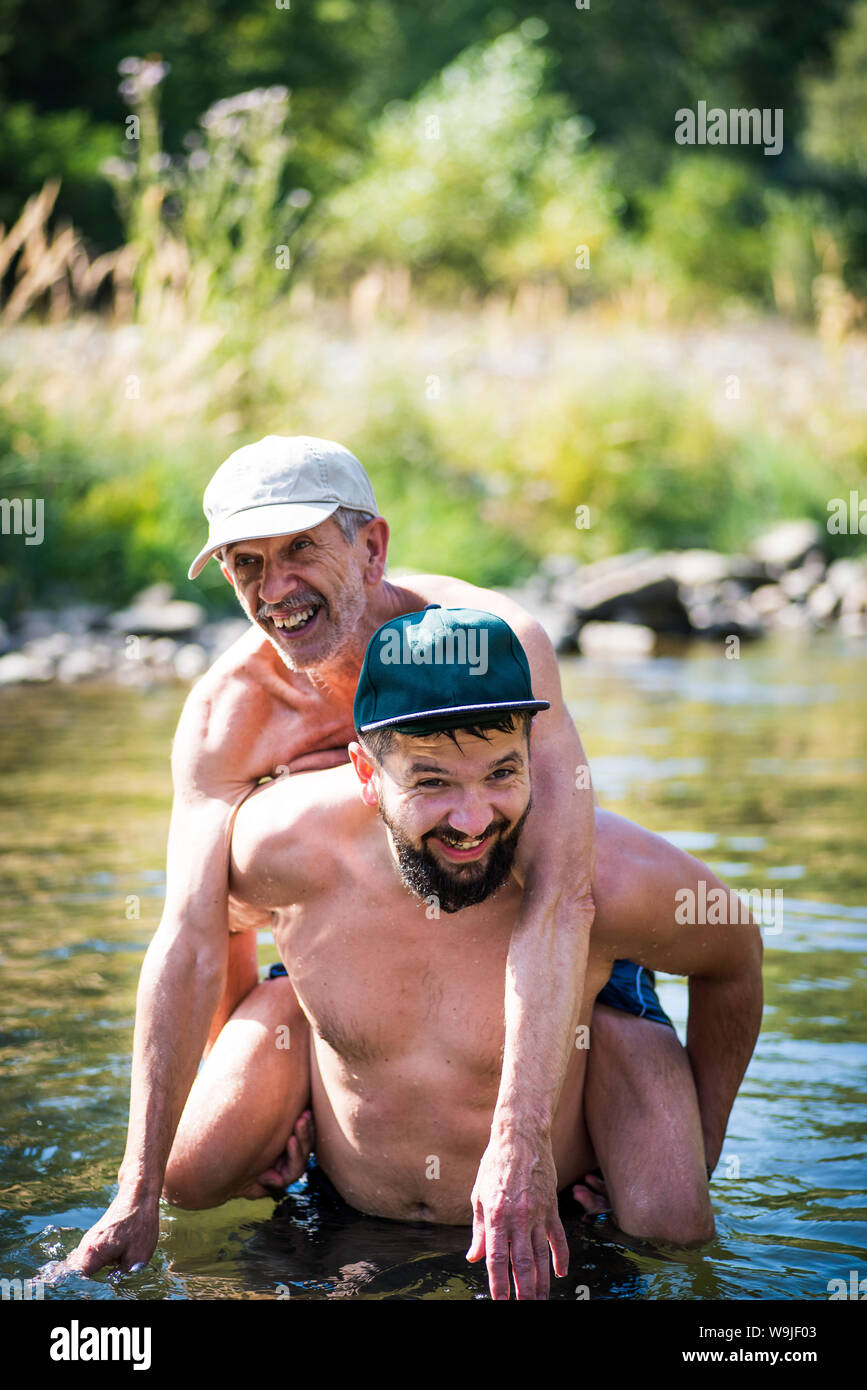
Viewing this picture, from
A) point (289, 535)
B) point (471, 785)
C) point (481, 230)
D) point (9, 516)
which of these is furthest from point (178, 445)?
point (481, 230)

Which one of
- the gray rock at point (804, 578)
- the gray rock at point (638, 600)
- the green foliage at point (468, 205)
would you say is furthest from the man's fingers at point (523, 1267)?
the green foliage at point (468, 205)

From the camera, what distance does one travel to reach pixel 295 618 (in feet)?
11.0

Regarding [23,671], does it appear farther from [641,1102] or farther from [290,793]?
[641,1102]

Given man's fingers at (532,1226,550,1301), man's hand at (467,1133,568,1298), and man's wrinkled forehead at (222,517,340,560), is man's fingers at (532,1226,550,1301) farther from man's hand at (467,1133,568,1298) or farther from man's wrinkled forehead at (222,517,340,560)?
man's wrinkled forehead at (222,517,340,560)

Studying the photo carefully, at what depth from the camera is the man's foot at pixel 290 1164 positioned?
341 cm

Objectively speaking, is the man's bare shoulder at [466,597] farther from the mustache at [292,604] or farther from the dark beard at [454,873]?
the dark beard at [454,873]

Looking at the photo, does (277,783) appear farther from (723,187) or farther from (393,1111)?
(723,187)

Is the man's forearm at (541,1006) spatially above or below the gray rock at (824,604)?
below

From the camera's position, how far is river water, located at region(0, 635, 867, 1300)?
3119 mm

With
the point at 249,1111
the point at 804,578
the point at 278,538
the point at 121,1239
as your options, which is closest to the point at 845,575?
the point at 804,578

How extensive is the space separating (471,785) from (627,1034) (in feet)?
2.60

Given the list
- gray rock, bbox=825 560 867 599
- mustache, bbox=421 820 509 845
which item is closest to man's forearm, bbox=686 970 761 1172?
mustache, bbox=421 820 509 845

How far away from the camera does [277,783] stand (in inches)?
126
